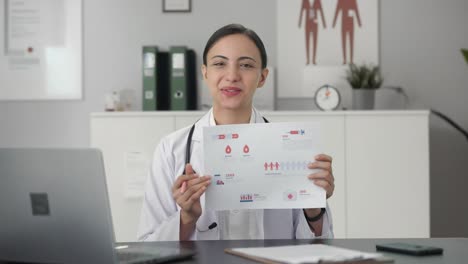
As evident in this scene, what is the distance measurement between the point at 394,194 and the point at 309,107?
33.1 inches

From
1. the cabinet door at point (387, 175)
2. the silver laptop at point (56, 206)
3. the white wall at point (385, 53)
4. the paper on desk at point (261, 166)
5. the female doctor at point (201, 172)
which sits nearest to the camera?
the silver laptop at point (56, 206)

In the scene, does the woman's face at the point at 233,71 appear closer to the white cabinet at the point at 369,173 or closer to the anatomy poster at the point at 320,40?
the white cabinet at the point at 369,173

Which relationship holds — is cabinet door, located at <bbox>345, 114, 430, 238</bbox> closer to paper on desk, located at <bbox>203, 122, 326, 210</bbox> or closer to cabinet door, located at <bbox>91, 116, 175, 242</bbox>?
cabinet door, located at <bbox>91, 116, 175, 242</bbox>

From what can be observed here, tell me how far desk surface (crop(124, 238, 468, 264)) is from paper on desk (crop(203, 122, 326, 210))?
146 mm

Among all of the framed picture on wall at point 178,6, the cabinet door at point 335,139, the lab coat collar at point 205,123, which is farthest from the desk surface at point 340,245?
the framed picture on wall at point 178,6

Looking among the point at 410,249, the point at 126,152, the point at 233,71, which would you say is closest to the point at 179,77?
the point at 126,152

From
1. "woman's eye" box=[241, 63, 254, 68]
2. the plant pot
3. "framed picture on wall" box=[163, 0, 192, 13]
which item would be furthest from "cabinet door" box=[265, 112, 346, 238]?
"woman's eye" box=[241, 63, 254, 68]

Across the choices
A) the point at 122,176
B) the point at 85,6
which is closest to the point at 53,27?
the point at 85,6

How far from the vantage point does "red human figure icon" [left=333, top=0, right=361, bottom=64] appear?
4.69 meters

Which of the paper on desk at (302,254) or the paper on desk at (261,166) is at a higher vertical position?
the paper on desk at (261,166)

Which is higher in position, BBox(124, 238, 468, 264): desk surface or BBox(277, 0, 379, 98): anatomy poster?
BBox(277, 0, 379, 98): anatomy poster

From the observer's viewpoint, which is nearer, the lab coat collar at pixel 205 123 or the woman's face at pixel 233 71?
the woman's face at pixel 233 71

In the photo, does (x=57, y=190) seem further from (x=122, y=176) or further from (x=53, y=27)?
(x=53, y=27)

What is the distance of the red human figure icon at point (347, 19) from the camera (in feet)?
15.4
